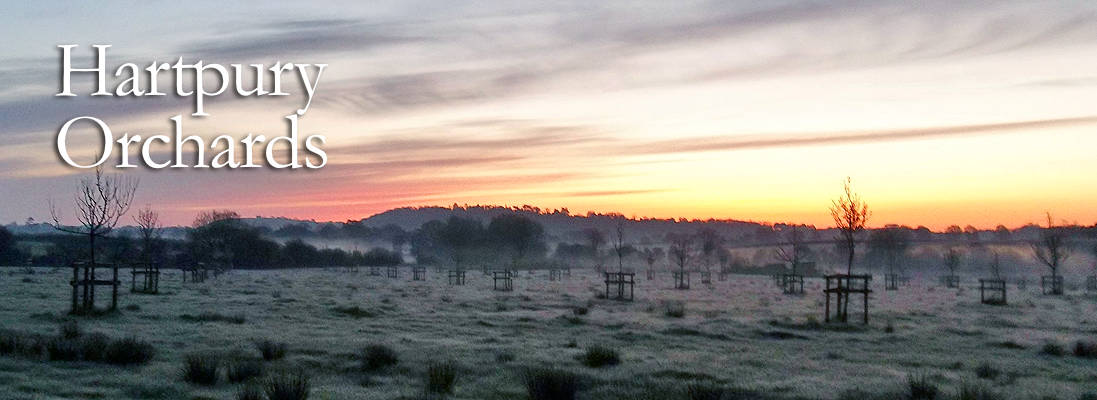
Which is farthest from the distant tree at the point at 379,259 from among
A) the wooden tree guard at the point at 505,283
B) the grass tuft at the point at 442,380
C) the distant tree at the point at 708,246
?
the grass tuft at the point at 442,380

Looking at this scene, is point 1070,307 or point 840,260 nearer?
point 1070,307

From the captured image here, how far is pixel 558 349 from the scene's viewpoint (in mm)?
20391

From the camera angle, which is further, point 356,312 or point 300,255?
point 300,255

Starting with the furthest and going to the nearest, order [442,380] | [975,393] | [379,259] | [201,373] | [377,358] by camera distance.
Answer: [379,259] → [377,358] → [442,380] → [201,373] → [975,393]

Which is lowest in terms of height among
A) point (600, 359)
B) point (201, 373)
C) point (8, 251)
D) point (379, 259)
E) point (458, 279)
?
point (379, 259)

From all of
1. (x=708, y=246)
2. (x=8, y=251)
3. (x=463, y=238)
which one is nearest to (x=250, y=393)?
(x=8, y=251)

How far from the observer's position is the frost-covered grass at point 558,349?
47.6ft

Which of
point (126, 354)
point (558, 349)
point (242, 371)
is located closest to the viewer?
point (242, 371)

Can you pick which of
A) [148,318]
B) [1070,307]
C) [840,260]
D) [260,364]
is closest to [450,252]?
[840,260]

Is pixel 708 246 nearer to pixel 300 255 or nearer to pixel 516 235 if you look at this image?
pixel 516 235

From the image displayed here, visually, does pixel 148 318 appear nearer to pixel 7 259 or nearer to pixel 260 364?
pixel 260 364

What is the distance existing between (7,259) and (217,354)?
286 ft

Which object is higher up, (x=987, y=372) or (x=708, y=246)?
(x=708, y=246)

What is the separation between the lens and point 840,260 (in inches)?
6348
